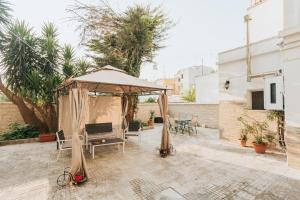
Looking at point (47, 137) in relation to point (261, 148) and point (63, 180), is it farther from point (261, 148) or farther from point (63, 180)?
point (261, 148)

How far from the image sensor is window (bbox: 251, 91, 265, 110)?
743 cm

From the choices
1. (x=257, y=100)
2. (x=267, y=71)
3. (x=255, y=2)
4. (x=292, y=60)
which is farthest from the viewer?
(x=255, y=2)

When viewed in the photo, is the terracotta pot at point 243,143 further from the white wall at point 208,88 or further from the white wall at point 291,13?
the white wall at point 208,88

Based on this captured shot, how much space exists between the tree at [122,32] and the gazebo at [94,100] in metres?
2.48

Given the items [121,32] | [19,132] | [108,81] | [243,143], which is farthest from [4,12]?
[243,143]

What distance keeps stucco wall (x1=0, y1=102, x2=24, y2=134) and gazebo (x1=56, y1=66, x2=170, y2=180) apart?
338cm

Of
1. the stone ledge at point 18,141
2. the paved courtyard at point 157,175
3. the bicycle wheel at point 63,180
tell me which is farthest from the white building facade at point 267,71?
the stone ledge at point 18,141

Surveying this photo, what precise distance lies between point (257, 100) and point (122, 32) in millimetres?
8260

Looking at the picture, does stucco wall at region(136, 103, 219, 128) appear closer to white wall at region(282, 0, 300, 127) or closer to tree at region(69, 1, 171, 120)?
tree at region(69, 1, 171, 120)

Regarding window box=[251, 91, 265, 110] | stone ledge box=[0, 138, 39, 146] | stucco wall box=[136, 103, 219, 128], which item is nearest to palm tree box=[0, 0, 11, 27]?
stone ledge box=[0, 138, 39, 146]

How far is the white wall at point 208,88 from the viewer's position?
1924cm

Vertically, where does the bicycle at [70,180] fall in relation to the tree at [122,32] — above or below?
below

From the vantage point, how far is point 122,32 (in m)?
10.6

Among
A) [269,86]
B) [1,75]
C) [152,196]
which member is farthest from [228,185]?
[1,75]
